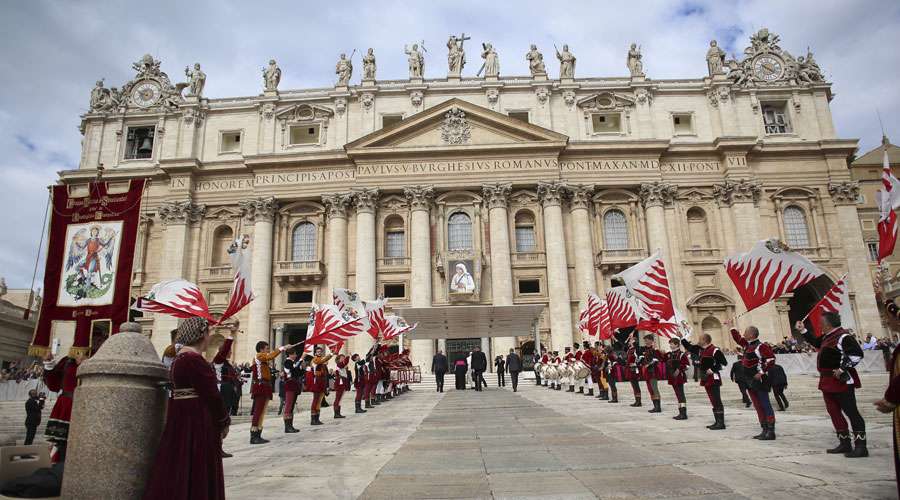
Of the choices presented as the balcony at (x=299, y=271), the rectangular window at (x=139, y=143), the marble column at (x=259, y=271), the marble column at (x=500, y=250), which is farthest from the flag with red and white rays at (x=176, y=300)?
the rectangular window at (x=139, y=143)

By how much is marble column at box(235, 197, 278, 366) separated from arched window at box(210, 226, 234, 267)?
214 centimetres

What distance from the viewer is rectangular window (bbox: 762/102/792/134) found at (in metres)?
40.2

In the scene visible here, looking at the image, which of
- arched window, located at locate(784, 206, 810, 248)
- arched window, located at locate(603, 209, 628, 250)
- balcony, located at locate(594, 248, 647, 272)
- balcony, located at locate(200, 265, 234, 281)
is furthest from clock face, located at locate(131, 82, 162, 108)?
arched window, located at locate(784, 206, 810, 248)

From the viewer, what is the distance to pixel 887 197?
7164 millimetres

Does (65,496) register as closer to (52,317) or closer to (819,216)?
(52,317)

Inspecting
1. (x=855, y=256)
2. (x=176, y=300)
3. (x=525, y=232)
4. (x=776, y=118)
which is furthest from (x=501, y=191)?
(x=176, y=300)

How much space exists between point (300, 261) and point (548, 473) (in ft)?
109

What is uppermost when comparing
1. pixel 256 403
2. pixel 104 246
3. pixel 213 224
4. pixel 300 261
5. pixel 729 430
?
pixel 213 224

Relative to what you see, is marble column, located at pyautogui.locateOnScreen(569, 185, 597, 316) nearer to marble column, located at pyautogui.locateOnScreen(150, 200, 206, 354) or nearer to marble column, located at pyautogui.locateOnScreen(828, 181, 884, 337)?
marble column, located at pyautogui.locateOnScreen(828, 181, 884, 337)

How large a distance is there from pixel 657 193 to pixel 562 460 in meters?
33.1

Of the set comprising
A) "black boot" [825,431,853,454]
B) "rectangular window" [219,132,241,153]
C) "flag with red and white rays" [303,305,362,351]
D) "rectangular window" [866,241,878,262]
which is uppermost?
"rectangular window" [219,132,241,153]

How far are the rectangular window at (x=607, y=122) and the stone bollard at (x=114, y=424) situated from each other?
39.5 meters

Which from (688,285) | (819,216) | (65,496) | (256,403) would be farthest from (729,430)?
(819,216)

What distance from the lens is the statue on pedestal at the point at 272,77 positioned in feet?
136
